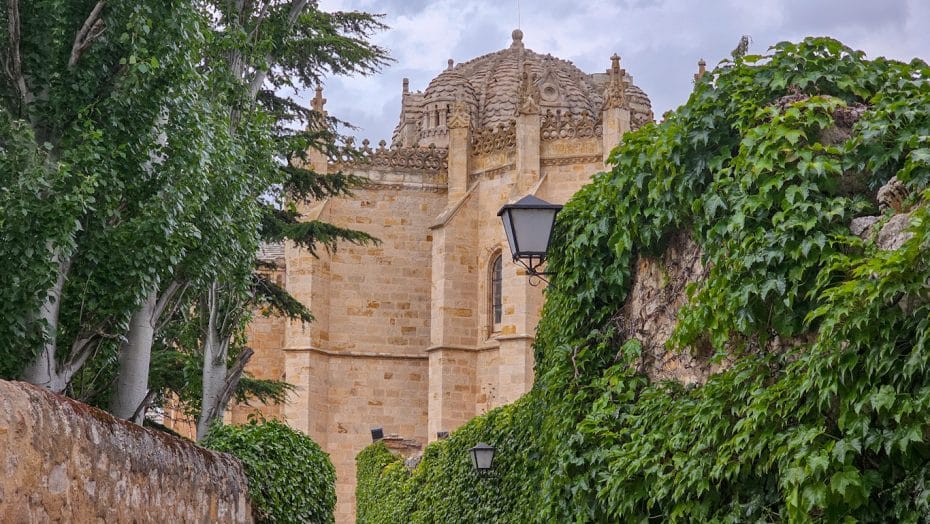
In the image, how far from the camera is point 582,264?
28.0 ft

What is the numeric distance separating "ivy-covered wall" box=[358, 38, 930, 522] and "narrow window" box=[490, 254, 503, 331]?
2522 centimetres

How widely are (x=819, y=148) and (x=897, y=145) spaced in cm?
36

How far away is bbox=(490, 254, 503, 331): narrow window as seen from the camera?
34188mm

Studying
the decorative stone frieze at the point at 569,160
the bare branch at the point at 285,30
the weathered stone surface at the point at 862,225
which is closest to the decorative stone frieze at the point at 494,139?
the decorative stone frieze at the point at 569,160

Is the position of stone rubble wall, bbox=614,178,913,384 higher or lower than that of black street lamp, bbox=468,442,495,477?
higher

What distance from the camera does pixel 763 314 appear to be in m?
6.20

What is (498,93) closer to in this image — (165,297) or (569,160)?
(569,160)

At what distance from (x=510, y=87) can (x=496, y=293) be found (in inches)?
557

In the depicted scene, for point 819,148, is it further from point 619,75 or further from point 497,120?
point 497,120

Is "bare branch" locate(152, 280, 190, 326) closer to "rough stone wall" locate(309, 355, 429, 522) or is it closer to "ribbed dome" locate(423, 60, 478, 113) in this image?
"rough stone wall" locate(309, 355, 429, 522)

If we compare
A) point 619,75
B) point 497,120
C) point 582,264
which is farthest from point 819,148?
point 497,120

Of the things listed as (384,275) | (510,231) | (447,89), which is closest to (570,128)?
(384,275)

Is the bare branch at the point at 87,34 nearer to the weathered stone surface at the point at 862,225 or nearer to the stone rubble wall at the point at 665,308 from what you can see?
the stone rubble wall at the point at 665,308

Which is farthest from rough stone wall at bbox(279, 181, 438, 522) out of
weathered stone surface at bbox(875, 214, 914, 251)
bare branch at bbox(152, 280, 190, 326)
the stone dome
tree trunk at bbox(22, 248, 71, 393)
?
weathered stone surface at bbox(875, 214, 914, 251)
